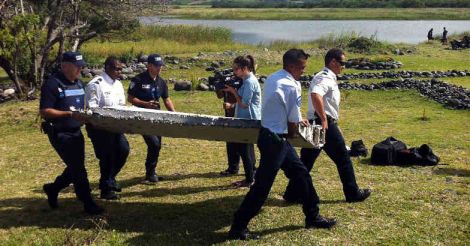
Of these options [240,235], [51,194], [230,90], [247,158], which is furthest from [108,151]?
[240,235]

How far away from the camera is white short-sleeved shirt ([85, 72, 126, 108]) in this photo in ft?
24.3

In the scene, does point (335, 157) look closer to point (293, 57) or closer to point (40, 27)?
point (293, 57)

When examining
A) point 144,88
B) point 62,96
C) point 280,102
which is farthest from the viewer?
point 144,88

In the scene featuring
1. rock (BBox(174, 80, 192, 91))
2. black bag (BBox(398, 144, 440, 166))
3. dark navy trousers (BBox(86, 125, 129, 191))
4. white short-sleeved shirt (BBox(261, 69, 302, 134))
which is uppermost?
white short-sleeved shirt (BBox(261, 69, 302, 134))

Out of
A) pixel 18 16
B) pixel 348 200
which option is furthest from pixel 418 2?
pixel 348 200

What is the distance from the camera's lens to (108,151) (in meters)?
7.68

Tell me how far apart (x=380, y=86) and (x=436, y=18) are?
67.7m

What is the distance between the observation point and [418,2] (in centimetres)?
10975

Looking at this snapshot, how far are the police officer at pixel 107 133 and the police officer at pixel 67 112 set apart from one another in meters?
0.39

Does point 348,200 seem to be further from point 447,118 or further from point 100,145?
point 447,118

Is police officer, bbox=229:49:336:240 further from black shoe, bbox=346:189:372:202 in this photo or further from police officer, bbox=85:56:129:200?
police officer, bbox=85:56:129:200

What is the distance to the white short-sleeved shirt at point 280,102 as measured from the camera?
6047 mm

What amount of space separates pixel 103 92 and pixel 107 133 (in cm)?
57

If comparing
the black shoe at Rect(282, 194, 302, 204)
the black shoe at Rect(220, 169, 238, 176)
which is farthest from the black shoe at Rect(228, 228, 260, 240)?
the black shoe at Rect(220, 169, 238, 176)
